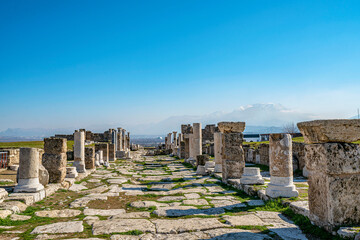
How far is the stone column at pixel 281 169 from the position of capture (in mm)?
6832

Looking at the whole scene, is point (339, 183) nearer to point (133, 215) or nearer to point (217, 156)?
point (133, 215)

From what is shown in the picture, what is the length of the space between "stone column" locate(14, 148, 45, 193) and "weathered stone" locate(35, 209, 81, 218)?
1.50m

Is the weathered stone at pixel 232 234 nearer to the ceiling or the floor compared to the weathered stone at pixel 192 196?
nearer to the ceiling

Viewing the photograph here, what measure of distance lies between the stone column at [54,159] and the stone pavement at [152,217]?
2.61 ft

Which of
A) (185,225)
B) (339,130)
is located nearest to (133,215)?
(185,225)

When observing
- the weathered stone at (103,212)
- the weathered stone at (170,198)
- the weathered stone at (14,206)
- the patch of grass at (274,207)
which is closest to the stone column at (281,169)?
the patch of grass at (274,207)

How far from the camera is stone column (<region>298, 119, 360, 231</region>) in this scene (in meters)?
4.21

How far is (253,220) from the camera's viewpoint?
5262 millimetres

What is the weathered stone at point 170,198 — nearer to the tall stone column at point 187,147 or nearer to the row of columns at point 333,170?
the row of columns at point 333,170

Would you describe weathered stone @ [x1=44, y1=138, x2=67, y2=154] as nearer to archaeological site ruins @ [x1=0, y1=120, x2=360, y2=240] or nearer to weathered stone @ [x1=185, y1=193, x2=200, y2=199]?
archaeological site ruins @ [x1=0, y1=120, x2=360, y2=240]

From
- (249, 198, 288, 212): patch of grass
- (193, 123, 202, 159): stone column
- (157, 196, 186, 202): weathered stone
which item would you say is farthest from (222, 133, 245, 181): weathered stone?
(193, 123, 202, 159): stone column

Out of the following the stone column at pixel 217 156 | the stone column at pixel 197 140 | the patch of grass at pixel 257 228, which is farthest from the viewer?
the stone column at pixel 197 140

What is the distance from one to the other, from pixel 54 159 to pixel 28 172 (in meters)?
1.96

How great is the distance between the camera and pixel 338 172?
4.22 m
